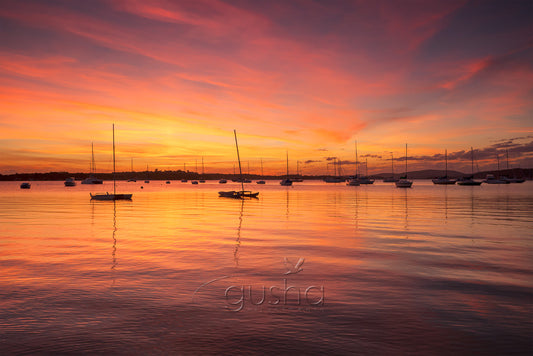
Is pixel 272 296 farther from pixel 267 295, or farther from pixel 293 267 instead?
pixel 293 267

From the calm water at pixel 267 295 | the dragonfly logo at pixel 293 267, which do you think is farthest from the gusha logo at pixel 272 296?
the dragonfly logo at pixel 293 267

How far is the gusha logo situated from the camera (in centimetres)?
1231

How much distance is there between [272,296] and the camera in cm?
1322

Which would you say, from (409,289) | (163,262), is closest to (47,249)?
(163,262)

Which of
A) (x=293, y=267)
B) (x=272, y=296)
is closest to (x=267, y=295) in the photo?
(x=272, y=296)

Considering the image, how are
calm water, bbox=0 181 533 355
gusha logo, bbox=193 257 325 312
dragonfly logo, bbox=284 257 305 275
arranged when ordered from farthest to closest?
dragonfly logo, bbox=284 257 305 275, gusha logo, bbox=193 257 325 312, calm water, bbox=0 181 533 355

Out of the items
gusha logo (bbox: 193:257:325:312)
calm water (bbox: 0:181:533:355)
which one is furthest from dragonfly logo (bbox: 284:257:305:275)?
gusha logo (bbox: 193:257:325:312)

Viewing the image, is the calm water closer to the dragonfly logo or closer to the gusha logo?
the gusha logo

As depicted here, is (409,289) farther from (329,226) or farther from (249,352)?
(329,226)

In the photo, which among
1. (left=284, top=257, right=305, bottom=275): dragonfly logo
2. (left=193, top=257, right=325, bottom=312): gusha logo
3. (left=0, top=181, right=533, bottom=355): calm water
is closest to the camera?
(left=0, top=181, right=533, bottom=355): calm water

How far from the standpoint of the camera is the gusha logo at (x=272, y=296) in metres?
12.3

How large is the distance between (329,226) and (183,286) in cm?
2128

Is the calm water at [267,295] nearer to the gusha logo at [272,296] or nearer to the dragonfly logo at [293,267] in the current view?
the gusha logo at [272,296]

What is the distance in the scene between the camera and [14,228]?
105 feet
